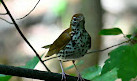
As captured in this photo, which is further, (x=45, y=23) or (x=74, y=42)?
(x=45, y=23)

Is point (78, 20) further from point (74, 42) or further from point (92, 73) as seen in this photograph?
point (92, 73)

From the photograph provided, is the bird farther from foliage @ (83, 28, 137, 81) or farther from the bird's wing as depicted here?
foliage @ (83, 28, 137, 81)

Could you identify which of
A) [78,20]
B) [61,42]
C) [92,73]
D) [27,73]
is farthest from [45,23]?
[27,73]

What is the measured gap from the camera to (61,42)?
2.09 meters

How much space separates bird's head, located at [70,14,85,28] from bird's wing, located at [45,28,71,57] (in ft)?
0.31

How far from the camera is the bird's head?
6.30ft

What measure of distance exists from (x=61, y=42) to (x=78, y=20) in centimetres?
25

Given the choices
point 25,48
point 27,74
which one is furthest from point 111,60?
point 25,48

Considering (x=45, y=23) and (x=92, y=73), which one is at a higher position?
(x=92, y=73)

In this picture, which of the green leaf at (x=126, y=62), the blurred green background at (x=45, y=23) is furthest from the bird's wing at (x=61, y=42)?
the blurred green background at (x=45, y=23)

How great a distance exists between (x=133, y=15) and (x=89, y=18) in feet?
9.00

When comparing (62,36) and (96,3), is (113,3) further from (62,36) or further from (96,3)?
(62,36)

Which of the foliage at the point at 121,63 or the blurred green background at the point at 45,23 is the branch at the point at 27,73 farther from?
the blurred green background at the point at 45,23

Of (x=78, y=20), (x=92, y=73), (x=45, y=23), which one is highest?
(x=78, y=20)
